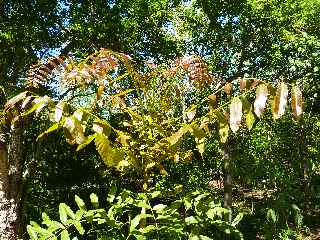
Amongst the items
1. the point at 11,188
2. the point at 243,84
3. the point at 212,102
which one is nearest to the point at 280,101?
the point at 243,84

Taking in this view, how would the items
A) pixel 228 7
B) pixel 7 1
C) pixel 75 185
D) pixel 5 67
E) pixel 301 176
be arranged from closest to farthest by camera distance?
1. pixel 7 1
2. pixel 5 67
3. pixel 228 7
4. pixel 75 185
5. pixel 301 176

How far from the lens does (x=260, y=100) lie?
65.1 inches

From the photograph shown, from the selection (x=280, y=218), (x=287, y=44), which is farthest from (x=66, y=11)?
Answer: (x=280, y=218)

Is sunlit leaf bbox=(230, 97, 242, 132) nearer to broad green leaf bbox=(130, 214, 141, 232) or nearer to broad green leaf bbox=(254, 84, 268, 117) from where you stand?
broad green leaf bbox=(254, 84, 268, 117)

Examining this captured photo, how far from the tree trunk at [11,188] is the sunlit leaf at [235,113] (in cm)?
687

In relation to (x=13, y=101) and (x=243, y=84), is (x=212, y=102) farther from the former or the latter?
(x=13, y=101)

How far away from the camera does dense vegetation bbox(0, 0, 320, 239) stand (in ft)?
6.49

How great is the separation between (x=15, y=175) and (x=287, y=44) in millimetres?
7384

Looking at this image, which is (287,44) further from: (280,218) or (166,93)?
(166,93)

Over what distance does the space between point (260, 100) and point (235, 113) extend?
0.33 ft

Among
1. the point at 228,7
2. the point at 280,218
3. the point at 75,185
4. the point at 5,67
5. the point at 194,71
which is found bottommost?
the point at 280,218

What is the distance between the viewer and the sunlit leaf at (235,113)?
160 centimetres

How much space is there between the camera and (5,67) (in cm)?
1034

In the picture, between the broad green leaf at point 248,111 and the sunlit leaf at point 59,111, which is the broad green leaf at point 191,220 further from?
the sunlit leaf at point 59,111
